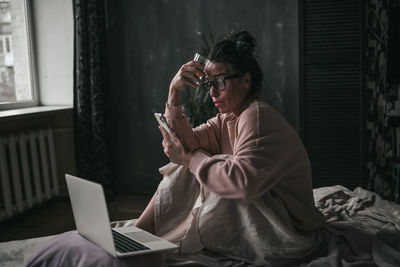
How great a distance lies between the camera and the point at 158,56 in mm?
3818

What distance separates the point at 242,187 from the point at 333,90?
211 cm

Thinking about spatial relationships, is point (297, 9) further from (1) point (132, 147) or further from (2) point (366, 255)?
(2) point (366, 255)

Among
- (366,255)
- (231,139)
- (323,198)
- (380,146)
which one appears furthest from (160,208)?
(380,146)

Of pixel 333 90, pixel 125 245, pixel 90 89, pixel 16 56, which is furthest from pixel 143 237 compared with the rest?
pixel 16 56

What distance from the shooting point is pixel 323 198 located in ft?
7.03

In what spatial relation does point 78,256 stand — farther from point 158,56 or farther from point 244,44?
point 158,56

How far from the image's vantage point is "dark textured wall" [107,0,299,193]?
11.4ft

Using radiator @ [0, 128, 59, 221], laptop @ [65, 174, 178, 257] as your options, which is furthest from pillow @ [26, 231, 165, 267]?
radiator @ [0, 128, 59, 221]

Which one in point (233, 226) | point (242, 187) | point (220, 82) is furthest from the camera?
point (220, 82)

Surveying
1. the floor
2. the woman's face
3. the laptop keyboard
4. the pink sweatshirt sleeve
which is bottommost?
the floor

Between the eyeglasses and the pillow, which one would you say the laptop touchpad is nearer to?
the pillow

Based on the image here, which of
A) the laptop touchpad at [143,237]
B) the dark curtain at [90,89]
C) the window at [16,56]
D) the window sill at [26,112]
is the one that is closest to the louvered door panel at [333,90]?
the dark curtain at [90,89]

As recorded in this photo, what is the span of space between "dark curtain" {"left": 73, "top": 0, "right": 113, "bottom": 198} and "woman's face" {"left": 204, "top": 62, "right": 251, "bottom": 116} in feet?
7.05

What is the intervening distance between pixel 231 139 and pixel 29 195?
81.8 inches
